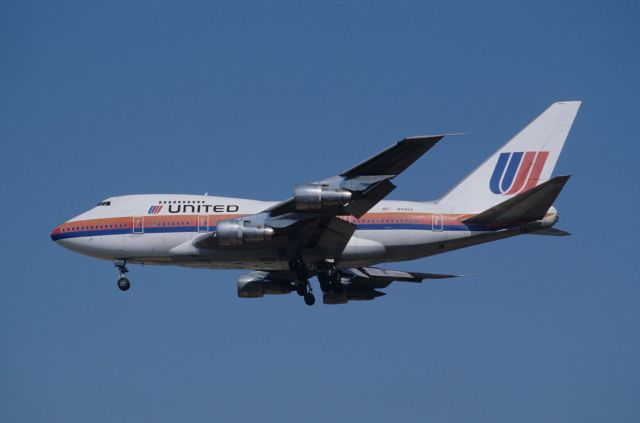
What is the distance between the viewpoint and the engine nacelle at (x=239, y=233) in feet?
176

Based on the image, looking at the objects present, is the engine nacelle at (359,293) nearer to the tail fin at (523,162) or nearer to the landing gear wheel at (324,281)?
the landing gear wheel at (324,281)

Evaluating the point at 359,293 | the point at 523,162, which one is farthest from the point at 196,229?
the point at 523,162

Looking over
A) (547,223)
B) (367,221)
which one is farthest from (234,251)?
(547,223)

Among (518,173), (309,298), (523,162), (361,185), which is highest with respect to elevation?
(523,162)

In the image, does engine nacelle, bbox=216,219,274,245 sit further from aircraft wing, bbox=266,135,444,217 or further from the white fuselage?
aircraft wing, bbox=266,135,444,217

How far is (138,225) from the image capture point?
58.7 m

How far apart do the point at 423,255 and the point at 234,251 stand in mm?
9619

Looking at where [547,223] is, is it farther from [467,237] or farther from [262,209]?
[262,209]

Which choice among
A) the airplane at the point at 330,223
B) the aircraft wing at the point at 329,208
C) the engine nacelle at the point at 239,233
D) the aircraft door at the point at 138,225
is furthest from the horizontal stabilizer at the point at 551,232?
the aircraft door at the point at 138,225

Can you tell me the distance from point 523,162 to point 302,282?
1320 centimetres

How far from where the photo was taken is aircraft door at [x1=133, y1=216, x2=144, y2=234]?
58.6 metres

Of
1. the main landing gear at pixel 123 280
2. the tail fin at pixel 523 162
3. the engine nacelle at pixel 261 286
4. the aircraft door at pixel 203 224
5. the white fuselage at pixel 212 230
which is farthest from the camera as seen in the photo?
the engine nacelle at pixel 261 286

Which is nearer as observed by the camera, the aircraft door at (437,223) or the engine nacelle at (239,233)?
the engine nacelle at (239,233)

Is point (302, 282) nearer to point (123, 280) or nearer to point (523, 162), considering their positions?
point (123, 280)
